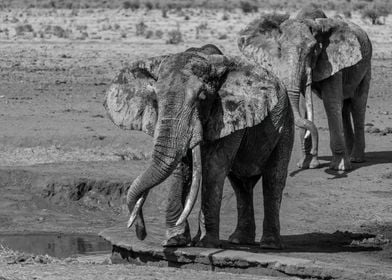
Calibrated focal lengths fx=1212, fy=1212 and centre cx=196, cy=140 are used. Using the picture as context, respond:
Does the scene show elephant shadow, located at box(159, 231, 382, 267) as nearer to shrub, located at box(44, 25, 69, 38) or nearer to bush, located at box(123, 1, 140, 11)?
shrub, located at box(44, 25, 69, 38)

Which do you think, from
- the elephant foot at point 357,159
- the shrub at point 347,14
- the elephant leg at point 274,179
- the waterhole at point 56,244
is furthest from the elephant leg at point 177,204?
the shrub at point 347,14

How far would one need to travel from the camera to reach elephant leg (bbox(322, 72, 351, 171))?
47.4 feet

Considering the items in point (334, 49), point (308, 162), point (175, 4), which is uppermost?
point (334, 49)

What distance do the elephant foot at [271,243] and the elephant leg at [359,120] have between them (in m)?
5.61

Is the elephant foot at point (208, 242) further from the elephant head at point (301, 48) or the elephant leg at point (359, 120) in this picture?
the elephant leg at point (359, 120)

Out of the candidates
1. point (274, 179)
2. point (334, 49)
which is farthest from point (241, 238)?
point (334, 49)

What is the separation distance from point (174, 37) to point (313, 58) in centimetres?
1896

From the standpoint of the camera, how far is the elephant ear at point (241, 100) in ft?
29.9

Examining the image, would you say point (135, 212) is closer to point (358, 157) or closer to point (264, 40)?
point (264, 40)

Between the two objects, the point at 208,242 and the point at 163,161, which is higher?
the point at 163,161

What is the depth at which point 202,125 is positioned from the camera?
899 cm

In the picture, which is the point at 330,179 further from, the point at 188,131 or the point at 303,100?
the point at 188,131

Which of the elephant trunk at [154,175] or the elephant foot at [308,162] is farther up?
the elephant trunk at [154,175]

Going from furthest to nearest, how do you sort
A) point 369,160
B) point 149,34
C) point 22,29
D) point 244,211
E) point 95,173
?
point 22,29 < point 149,34 < point 369,160 < point 95,173 < point 244,211
